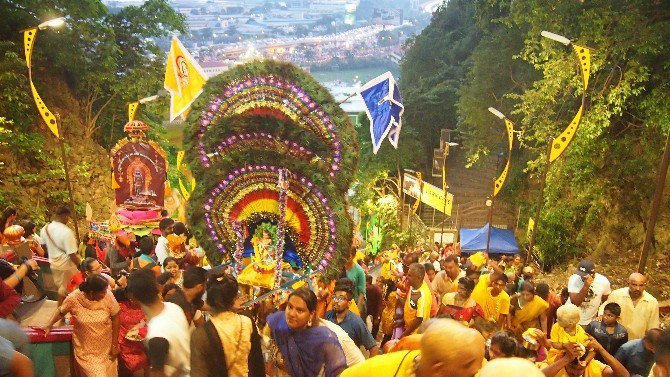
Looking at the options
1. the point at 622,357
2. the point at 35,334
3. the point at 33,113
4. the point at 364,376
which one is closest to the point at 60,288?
the point at 35,334

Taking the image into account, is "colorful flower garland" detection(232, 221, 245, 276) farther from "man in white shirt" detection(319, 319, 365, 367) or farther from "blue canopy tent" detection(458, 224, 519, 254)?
"blue canopy tent" detection(458, 224, 519, 254)

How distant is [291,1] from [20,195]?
148 metres

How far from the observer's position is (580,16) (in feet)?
52.3

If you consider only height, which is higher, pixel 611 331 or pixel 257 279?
pixel 611 331

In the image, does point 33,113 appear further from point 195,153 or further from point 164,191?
point 195,153

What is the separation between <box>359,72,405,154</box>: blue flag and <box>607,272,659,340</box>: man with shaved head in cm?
837

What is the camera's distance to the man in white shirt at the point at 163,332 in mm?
4164

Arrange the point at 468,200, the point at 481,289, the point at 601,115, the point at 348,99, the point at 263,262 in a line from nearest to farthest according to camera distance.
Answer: the point at 481,289, the point at 263,262, the point at 348,99, the point at 601,115, the point at 468,200

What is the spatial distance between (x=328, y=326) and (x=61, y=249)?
4.57 meters

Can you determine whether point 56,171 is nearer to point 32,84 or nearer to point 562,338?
point 32,84

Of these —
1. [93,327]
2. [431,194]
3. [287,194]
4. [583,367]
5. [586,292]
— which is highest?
[287,194]

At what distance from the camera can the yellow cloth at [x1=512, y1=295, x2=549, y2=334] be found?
23.9ft

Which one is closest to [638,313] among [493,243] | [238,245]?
[238,245]

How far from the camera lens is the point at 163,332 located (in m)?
4.27
